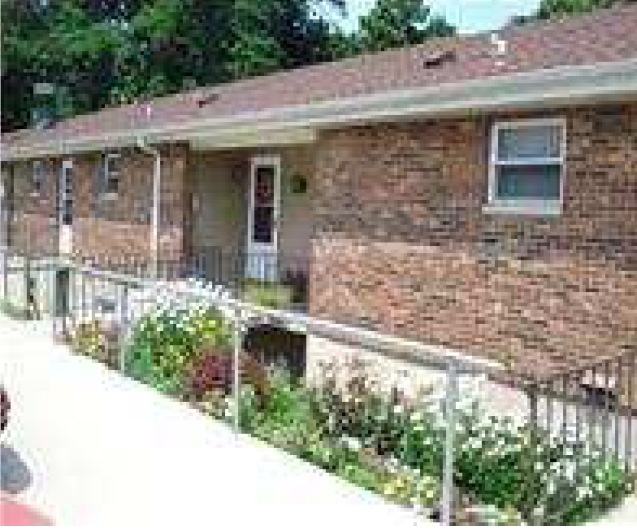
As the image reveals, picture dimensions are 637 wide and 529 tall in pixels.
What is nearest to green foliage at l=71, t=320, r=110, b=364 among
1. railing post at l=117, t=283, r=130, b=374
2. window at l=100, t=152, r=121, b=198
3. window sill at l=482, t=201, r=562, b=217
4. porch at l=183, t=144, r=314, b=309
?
railing post at l=117, t=283, r=130, b=374

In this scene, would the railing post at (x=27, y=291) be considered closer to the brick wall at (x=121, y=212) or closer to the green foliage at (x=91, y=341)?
the brick wall at (x=121, y=212)

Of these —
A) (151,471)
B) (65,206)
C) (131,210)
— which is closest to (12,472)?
(151,471)

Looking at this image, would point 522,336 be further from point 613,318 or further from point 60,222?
point 60,222

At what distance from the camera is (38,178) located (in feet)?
99.3

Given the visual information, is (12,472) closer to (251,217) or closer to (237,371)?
(237,371)

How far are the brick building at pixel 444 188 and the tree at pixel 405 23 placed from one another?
2327 centimetres

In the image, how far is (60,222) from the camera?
91.6 feet

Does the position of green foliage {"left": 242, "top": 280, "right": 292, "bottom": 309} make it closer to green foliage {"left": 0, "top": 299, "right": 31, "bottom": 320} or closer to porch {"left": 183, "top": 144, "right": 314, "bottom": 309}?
porch {"left": 183, "top": 144, "right": 314, "bottom": 309}

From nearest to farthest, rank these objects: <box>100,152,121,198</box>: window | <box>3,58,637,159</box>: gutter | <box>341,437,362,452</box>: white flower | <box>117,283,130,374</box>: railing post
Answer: <box>341,437,362,452</box>: white flower
<box>3,58,637,159</box>: gutter
<box>117,283,130,374</box>: railing post
<box>100,152,121,198</box>: window

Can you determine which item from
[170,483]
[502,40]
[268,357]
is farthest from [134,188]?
[170,483]

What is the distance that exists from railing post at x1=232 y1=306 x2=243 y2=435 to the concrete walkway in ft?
0.46

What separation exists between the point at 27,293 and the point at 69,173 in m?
9.24

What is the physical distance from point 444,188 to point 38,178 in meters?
18.6

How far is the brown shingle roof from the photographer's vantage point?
12.3m
